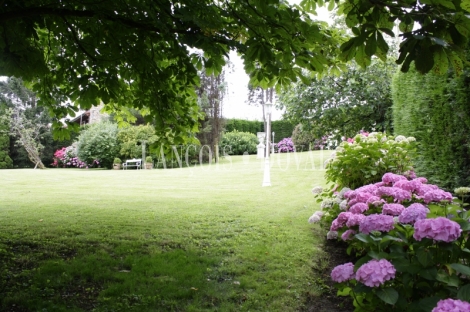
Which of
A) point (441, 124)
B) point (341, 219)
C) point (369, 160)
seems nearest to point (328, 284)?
point (341, 219)

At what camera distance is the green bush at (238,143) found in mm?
23953

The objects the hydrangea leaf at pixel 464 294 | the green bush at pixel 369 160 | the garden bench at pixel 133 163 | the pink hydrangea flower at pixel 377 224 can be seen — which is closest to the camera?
the hydrangea leaf at pixel 464 294

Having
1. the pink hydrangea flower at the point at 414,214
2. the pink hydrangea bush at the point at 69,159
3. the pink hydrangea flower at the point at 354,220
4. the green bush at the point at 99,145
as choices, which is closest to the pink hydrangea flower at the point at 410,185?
the pink hydrangea flower at the point at 354,220

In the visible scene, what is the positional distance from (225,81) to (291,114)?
38.2 ft

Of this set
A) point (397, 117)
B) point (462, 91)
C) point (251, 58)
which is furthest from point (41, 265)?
point (397, 117)

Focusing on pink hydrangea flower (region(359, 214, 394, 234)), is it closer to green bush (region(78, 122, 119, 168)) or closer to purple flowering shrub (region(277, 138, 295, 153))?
green bush (region(78, 122, 119, 168))

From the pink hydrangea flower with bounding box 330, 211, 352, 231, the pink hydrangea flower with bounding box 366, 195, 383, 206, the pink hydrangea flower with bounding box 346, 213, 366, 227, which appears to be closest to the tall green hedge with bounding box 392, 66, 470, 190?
the pink hydrangea flower with bounding box 366, 195, 383, 206

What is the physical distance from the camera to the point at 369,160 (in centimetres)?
490

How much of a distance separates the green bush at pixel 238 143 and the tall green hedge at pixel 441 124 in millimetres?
18026

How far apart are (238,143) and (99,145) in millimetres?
9910

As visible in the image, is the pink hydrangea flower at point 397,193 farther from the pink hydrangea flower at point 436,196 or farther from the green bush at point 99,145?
the green bush at point 99,145

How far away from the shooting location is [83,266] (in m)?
3.44

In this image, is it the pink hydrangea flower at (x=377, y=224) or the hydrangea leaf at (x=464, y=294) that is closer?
the hydrangea leaf at (x=464, y=294)

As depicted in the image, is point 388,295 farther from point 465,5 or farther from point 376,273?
point 465,5
